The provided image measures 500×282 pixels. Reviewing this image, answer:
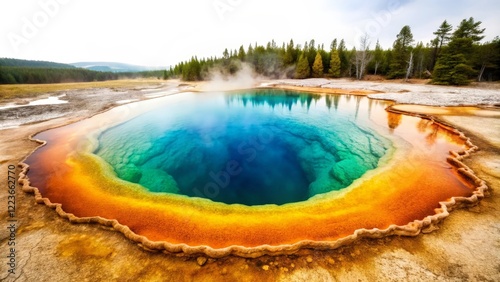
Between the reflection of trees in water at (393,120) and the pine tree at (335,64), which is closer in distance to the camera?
the reflection of trees in water at (393,120)

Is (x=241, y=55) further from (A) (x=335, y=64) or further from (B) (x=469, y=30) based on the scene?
(B) (x=469, y=30)

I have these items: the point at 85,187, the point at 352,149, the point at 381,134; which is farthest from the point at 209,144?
the point at 381,134

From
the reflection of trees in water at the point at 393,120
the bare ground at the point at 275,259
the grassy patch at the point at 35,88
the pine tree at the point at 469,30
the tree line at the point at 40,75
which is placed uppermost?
the pine tree at the point at 469,30

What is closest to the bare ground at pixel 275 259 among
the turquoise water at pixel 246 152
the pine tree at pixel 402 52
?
the turquoise water at pixel 246 152

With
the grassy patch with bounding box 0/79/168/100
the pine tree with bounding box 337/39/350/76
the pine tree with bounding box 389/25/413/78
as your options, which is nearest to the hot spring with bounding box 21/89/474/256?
the grassy patch with bounding box 0/79/168/100

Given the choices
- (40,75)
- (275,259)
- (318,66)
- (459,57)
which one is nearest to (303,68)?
(318,66)

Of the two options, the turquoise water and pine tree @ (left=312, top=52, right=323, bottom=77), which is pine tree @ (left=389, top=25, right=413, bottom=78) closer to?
pine tree @ (left=312, top=52, right=323, bottom=77)

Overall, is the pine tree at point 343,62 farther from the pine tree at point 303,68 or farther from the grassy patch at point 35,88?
the grassy patch at point 35,88
